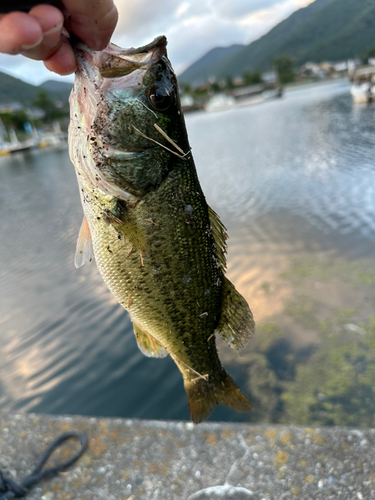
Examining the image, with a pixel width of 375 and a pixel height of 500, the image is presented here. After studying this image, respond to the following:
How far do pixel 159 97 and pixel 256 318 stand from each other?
4.65m

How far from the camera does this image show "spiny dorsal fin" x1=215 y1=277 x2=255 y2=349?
1751 millimetres

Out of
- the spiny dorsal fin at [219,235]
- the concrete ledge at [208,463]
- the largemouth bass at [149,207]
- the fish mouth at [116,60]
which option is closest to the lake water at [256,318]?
the concrete ledge at [208,463]

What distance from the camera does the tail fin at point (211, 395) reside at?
A: 76.9 inches

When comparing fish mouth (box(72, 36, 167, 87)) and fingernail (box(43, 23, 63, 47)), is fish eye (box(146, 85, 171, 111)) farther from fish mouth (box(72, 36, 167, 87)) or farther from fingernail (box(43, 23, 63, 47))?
fingernail (box(43, 23, 63, 47))

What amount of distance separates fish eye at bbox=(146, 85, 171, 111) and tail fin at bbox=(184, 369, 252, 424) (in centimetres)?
160

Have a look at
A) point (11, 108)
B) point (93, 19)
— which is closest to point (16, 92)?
point (11, 108)

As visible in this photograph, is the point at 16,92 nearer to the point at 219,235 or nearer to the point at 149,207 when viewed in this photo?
the point at 149,207

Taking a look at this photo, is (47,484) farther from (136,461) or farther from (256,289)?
(256,289)

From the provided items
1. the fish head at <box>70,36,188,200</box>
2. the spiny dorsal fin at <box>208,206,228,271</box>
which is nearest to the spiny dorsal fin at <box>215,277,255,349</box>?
the spiny dorsal fin at <box>208,206,228,271</box>

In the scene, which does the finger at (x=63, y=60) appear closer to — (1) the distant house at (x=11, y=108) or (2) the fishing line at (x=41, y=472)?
(2) the fishing line at (x=41, y=472)

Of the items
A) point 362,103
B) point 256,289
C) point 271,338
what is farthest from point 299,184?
point 362,103

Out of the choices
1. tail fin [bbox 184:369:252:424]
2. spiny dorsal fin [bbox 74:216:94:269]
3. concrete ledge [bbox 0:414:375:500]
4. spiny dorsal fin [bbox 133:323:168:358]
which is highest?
spiny dorsal fin [bbox 74:216:94:269]

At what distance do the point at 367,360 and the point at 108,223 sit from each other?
434 centimetres

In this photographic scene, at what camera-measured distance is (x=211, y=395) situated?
2.00 m
